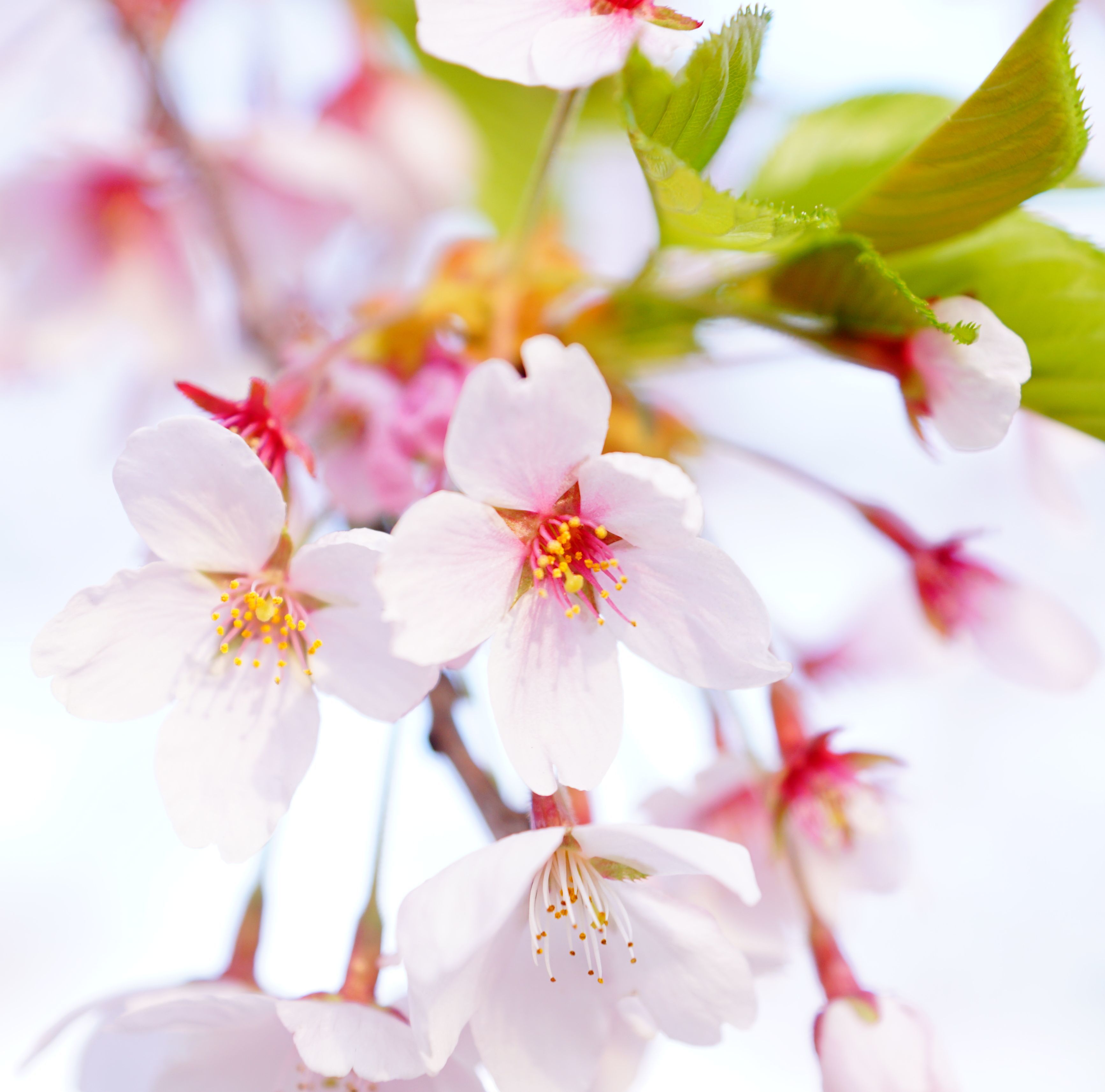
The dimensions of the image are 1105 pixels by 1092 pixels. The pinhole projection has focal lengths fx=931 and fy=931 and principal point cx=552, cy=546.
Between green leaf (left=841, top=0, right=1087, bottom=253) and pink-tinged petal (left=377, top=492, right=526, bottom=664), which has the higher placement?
green leaf (left=841, top=0, right=1087, bottom=253)

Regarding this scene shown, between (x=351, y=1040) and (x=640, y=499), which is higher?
(x=640, y=499)

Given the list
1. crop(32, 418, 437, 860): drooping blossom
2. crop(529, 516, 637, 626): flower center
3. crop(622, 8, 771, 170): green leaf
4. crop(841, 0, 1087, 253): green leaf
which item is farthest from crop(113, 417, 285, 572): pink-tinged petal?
crop(841, 0, 1087, 253): green leaf

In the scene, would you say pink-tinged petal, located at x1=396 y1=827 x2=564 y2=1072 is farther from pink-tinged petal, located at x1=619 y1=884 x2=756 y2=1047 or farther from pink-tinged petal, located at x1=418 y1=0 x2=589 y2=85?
pink-tinged petal, located at x1=418 y1=0 x2=589 y2=85

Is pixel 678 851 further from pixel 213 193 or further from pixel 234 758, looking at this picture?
pixel 213 193

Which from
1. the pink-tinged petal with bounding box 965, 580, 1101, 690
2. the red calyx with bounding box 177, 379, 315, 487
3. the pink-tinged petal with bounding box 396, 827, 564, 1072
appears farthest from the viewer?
the pink-tinged petal with bounding box 965, 580, 1101, 690

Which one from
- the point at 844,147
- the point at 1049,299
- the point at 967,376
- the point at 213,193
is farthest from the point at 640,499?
the point at 213,193
